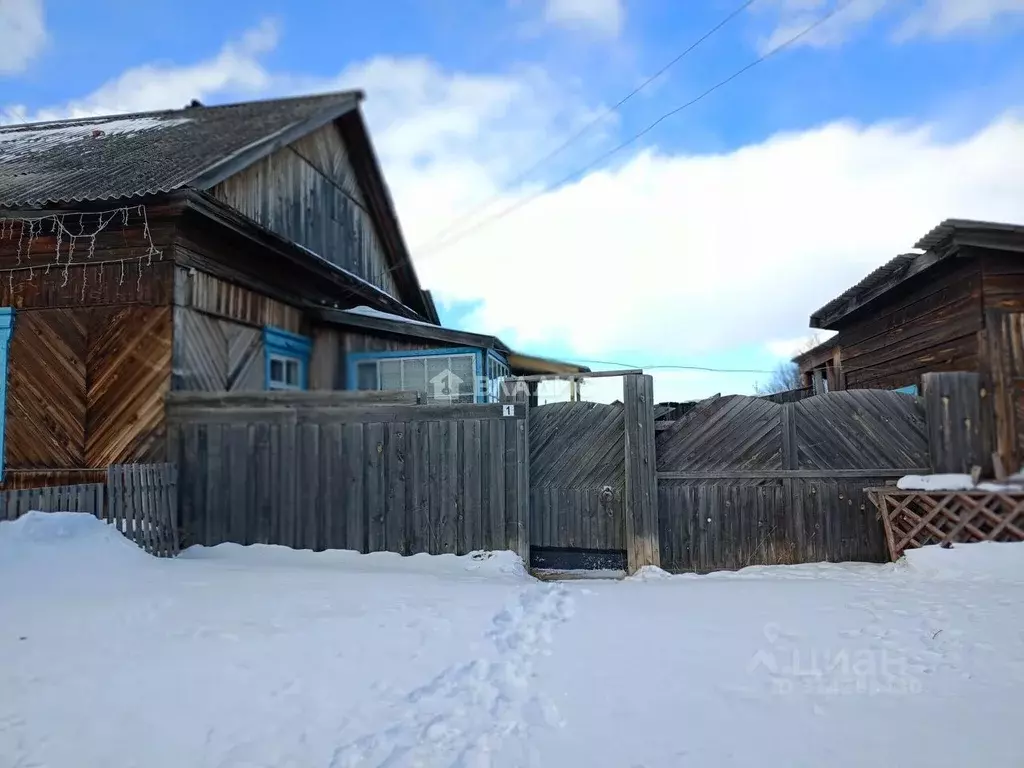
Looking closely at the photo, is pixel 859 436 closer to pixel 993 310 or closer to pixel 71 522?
pixel 993 310

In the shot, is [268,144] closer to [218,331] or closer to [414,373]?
[218,331]

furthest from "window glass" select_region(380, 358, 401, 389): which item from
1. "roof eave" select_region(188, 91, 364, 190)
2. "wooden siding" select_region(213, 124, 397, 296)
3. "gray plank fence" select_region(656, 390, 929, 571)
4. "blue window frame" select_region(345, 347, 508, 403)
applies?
"gray plank fence" select_region(656, 390, 929, 571)

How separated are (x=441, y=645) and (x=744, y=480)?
404 centimetres

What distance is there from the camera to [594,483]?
23.1 ft

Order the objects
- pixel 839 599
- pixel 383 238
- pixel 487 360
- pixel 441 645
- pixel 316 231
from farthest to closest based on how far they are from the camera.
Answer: pixel 383 238 → pixel 316 231 → pixel 487 360 → pixel 839 599 → pixel 441 645

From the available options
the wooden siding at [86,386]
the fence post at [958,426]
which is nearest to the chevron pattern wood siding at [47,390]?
the wooden siding at [86,386]

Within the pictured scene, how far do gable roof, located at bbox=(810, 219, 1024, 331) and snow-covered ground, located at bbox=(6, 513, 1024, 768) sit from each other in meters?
3.96

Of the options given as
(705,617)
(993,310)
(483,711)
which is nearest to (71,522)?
(483,711)

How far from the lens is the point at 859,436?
6.92 m

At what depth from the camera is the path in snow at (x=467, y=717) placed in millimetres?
2971

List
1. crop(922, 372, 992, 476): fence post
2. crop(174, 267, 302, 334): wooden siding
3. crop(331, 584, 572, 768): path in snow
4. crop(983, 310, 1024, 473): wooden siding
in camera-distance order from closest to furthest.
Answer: crop(331, 584, 572, 768): path in snow → crop(922, 372, 992, 476): fence post → crop(983, 310, 1024, 473): wooden siding → crop(174, 267, 302, 334): wooden siding

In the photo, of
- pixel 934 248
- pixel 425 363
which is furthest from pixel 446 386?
pixel 934 248

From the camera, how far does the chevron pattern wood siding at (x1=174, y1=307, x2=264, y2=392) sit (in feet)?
27.2

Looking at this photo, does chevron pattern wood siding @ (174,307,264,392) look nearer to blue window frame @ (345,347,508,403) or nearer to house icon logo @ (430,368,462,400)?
blue window frame @ (345,347,508,403)
